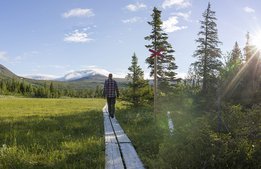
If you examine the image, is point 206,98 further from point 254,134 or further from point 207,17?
point 207,17

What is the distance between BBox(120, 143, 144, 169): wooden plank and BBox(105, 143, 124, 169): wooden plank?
0.14m

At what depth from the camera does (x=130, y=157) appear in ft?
27.6

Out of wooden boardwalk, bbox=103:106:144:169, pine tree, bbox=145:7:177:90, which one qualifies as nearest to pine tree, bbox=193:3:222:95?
pine tree, bbox=145:7:177:90

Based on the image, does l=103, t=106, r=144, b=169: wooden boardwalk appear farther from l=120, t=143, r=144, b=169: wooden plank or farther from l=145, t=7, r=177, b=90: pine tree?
l=145, t=7, r=177, b=90: pine tree

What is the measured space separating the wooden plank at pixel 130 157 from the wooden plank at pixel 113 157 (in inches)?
5.5

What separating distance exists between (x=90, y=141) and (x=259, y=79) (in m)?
7.37

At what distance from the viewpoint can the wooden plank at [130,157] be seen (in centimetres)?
756

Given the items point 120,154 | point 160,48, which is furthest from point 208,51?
point 120,154

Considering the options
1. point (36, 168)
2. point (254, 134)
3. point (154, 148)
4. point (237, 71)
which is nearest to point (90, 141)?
point (154, 148)

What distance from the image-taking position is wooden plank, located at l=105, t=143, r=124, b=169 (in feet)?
24.7

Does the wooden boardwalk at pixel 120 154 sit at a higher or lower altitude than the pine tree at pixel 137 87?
lower

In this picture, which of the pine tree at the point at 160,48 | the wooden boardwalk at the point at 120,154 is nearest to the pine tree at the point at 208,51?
the pine tree at the point at 160,48

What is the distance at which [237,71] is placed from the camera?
48.2 feet

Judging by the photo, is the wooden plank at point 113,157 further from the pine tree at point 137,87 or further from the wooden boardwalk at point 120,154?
the pine tree at point 137,87
